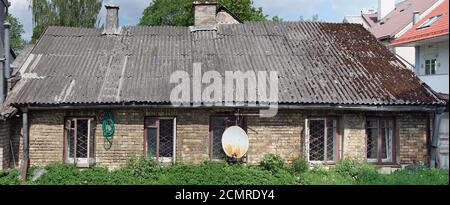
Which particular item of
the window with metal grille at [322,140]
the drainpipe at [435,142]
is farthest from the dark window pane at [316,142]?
the drainpipe at [435,142]

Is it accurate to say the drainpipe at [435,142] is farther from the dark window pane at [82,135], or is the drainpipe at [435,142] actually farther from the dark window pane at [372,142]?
the dark window pane at [82,135]

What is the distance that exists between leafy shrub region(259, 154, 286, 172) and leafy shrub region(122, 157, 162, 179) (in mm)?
1645

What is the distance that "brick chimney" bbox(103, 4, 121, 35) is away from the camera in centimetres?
929

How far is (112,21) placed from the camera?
9.45 m

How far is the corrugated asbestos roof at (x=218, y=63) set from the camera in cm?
707

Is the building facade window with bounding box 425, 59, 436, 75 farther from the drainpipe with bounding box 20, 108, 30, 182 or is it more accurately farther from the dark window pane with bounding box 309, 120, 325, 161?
the drainpipe with bounding box 20, 108, 30, 182

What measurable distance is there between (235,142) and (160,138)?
135 centimetres

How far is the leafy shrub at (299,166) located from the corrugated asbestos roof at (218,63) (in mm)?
930

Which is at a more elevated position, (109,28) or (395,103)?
(109,28)
